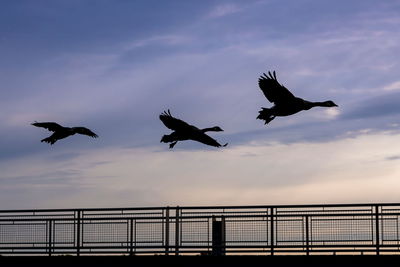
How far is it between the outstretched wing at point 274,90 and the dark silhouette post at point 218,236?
3.95m

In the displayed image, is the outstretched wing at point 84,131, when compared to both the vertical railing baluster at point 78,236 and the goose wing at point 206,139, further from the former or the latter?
the goose wing at point 206,139

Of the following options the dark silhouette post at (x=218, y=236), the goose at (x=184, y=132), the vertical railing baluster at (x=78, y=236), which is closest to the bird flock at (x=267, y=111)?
the goose at (x=184, y=132)

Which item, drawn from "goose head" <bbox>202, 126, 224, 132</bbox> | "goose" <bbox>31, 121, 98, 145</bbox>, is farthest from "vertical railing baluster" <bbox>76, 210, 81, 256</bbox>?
"goose head" <bbox>202, 126, 224, 132</bbox>

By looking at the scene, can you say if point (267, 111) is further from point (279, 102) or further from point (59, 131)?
point (59, 131)

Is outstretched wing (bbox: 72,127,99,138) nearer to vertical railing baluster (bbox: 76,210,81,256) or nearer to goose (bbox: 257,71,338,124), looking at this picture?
vertical railing baluster (bbox: 76,210,81,256)

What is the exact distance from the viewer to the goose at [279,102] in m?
28.8

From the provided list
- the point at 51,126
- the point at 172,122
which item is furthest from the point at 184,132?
the point at 51,126

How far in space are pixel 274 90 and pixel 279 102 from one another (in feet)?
1.58

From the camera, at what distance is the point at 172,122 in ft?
98.9
